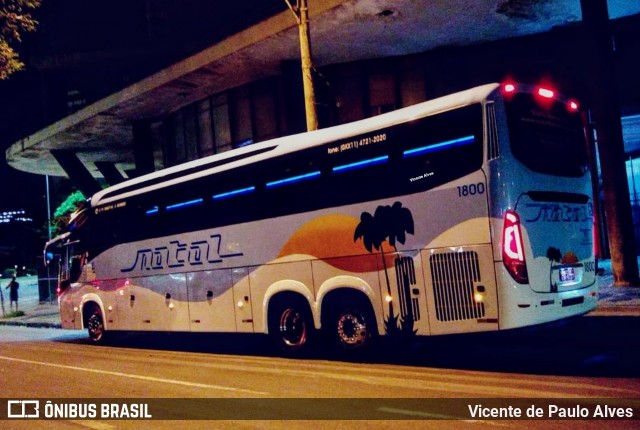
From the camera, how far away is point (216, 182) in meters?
11.7

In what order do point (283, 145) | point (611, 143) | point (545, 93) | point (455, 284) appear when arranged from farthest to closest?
point (611, 143) < point (283, 145) < point (545, 93) < point (455, 284)

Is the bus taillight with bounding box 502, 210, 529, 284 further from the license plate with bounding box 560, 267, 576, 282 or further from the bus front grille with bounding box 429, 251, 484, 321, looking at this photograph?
the license plate with bounding box 560, 267, 576, 282

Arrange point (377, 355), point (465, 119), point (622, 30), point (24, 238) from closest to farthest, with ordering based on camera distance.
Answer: point (465, 119), point (377, 355), point (622, 30), point (24, 238)

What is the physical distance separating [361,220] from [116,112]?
741 inches

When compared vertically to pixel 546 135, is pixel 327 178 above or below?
below

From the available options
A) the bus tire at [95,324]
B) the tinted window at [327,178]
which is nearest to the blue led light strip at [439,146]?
the tinted window at [327,178]

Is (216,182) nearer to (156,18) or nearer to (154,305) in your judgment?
(154,305)

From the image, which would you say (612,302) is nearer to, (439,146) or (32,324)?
(439,146)

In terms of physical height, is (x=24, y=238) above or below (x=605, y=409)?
above

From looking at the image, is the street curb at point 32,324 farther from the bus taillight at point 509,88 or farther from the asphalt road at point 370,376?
the bus taillight at point 509,88

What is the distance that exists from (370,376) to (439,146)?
337 centimetres

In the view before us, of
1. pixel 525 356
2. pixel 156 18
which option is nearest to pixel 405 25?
pixel 525 356

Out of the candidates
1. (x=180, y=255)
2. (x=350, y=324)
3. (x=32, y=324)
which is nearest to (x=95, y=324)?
(x=180, y=255)

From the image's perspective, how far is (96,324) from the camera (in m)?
15.5
